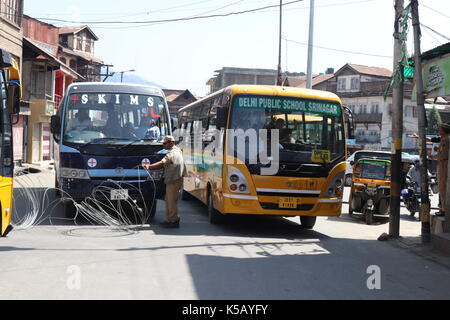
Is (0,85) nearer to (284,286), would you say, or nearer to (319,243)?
(284,286)

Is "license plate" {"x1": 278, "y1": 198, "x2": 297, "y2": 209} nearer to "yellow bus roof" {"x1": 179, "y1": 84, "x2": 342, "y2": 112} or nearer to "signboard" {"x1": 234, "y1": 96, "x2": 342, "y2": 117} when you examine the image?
"signboard" {"x1": 234, "y1": 96, "x2": 342, "y2": 117}

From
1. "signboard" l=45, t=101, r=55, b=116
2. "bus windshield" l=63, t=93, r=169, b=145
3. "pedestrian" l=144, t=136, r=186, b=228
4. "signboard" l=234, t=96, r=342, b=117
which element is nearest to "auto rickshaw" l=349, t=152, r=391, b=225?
"signboard" l=234, t=96, r=342, b=117

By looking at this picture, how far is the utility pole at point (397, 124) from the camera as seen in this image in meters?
11.9

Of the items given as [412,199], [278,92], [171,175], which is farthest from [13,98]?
[412,199]

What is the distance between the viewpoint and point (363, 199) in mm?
16391

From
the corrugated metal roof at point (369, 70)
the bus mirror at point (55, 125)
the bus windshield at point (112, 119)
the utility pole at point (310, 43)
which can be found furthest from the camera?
the corrugated metal roof at point (369, 70)

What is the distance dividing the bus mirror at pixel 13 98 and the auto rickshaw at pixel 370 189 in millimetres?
9859

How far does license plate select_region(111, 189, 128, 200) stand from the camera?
1210 centimetres

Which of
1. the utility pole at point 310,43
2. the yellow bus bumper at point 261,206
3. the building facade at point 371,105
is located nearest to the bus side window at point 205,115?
the yellow bus bumper at point 261,206

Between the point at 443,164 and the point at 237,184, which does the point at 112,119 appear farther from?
the point at 443,164

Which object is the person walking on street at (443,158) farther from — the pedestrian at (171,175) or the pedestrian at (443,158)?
the pedestrian at (171,175)

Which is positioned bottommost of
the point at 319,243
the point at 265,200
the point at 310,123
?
the point at 319,243
